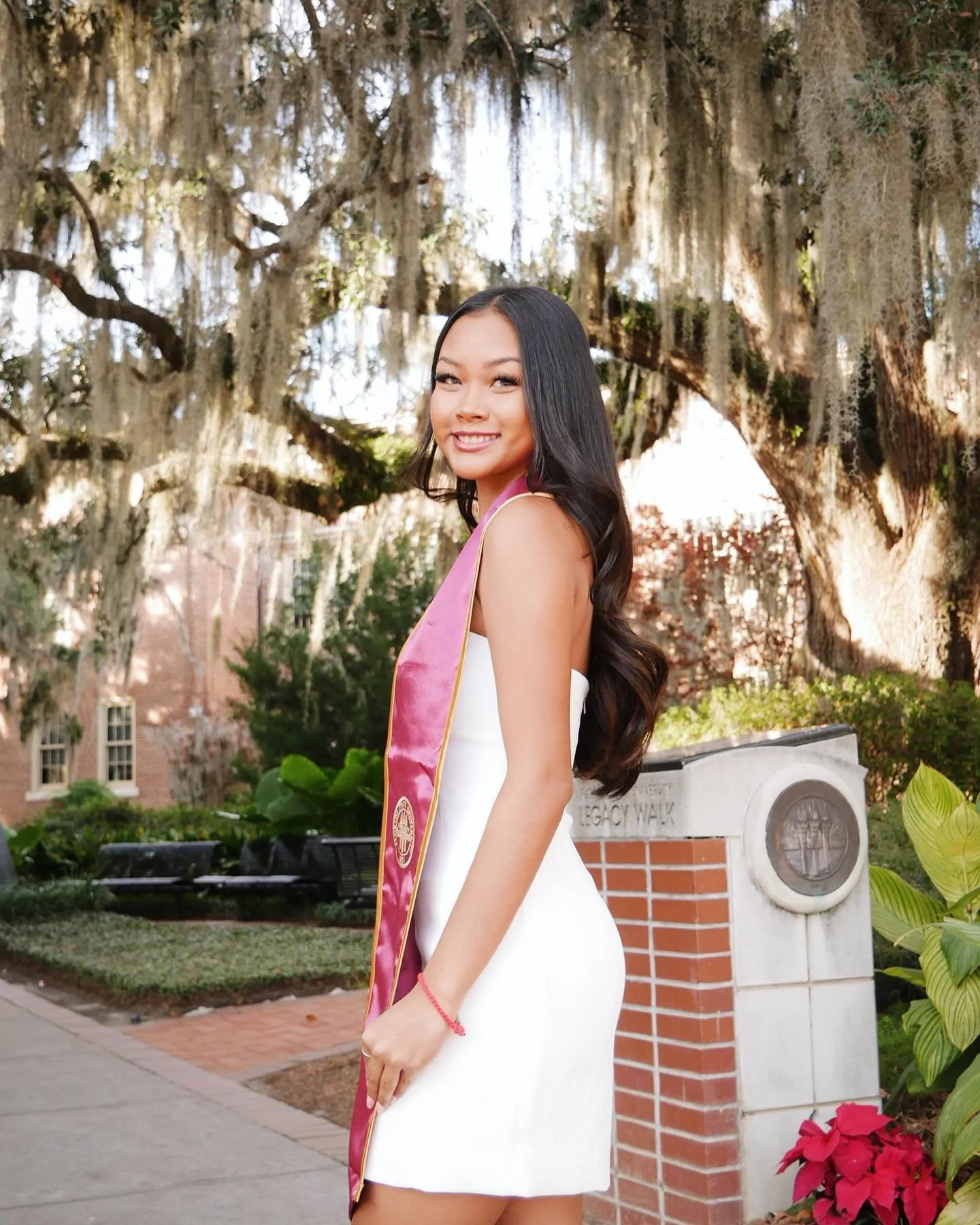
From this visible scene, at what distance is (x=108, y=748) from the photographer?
25.0 m

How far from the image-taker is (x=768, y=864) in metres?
3.19

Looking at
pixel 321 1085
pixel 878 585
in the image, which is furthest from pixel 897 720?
pixel 321 1085

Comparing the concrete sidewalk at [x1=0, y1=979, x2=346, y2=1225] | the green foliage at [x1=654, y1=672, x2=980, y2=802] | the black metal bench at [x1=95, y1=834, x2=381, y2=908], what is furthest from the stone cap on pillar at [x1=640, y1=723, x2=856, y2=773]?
the black metal bench at [x1=95, y1=834, x2=381, y2=908]

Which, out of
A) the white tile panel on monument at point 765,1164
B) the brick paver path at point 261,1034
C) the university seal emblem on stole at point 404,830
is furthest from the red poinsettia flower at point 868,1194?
the brick paver path at point 261,1034

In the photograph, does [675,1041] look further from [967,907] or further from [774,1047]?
[967,907]

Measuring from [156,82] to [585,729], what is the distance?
7716 mm

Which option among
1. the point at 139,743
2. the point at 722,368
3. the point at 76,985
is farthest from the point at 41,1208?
the point at 139,743

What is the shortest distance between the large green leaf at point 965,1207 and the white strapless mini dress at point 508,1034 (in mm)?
1521

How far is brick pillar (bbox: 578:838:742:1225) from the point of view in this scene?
3107 mm

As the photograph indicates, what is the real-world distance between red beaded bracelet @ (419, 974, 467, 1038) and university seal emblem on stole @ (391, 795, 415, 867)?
Answer: 15 cm

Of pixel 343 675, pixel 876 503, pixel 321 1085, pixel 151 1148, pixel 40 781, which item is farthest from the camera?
pixel 40 781

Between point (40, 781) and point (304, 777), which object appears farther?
point (40, 781)

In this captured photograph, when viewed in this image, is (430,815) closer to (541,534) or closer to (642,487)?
(541,534)

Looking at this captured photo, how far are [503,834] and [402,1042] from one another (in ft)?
0.77
